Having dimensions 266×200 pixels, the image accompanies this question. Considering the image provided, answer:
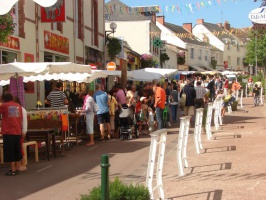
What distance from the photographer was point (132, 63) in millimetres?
39750

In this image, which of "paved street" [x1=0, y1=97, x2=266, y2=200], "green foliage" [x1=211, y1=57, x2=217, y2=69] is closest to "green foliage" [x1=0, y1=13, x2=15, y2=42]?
"paved street" [x1=0, y1=97, x2=266, y2=200]

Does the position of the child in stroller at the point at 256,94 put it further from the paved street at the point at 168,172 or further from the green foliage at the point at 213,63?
the green foliage at the point at 213,63

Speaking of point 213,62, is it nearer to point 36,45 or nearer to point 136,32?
point 136,32

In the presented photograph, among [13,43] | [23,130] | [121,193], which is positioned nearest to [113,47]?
[13,43]

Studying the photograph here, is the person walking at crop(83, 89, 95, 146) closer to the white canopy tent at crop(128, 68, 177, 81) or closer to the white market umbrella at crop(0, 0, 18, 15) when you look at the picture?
the white market umbrella at crop(0, 0, 18, 15)

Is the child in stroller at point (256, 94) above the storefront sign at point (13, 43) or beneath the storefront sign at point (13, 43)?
beneath

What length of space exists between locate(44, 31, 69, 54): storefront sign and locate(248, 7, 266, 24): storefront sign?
408 inches

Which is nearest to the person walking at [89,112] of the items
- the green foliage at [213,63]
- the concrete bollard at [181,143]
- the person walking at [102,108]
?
the person walking at [102,108]

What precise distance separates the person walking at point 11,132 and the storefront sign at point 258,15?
6.59m

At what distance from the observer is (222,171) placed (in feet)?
29.6

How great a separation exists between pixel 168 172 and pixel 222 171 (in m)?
1.02

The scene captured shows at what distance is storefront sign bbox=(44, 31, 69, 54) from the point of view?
20.7 m

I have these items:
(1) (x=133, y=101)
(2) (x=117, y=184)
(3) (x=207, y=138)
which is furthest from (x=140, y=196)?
(1) (x=133, y=101)

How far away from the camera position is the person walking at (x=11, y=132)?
962 centimetres
